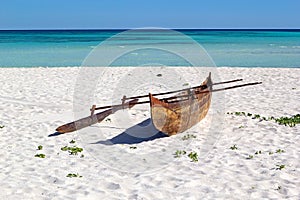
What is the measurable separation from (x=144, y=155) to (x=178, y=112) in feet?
5.39

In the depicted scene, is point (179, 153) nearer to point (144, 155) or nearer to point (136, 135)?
A: point (144, 155)

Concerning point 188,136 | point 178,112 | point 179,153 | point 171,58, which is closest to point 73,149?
point 179,153

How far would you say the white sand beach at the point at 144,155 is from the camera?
24.2ft

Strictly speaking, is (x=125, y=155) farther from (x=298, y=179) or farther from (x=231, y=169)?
(x=298, y=179)

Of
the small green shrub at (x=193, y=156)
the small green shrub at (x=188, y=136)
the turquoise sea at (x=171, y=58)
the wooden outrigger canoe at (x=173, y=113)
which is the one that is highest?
the turquoise sea at (x=171, y=58)

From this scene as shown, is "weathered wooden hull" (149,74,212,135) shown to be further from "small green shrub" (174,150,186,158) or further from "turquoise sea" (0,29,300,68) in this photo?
"turquoise sea" (0,29,300,68)

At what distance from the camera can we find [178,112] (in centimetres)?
1043

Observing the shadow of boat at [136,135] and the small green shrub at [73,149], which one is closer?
the small green shrub at [73,149]

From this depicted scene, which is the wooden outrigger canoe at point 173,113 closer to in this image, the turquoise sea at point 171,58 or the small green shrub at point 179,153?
the small green shrub at point 179,153

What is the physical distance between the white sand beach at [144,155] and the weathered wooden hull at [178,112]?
28 centimetres

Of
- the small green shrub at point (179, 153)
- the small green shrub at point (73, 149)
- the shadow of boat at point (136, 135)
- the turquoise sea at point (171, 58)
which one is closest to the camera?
the small green shrub at point (179, 153)

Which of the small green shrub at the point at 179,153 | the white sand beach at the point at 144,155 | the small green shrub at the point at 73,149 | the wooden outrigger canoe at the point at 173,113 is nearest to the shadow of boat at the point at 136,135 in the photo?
the white sand beach at the point at 144,155

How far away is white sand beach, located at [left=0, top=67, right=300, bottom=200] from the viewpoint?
7371mm

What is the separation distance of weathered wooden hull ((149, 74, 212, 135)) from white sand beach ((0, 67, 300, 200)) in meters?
0.28
